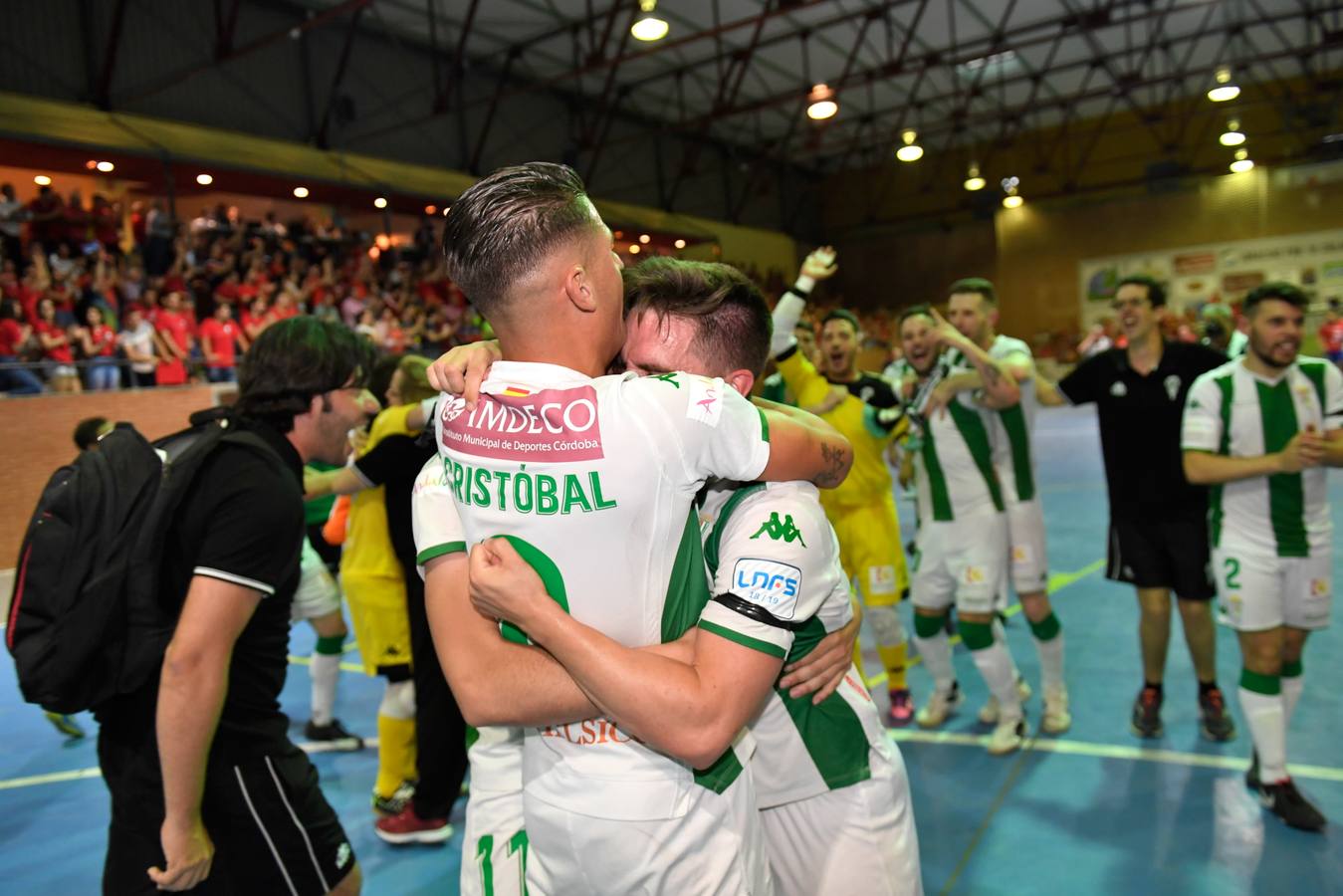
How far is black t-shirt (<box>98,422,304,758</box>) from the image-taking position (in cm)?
195

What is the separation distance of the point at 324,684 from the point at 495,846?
405cm

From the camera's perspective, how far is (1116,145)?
2944 centimetres

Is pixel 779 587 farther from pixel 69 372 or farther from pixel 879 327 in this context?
pixel 879 327

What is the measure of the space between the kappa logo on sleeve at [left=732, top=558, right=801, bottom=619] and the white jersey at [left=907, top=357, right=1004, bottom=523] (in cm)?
383

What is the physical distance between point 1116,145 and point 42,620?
110 ft

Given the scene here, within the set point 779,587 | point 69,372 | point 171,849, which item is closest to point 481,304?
point 779,587

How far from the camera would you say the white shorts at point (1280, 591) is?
3.85m

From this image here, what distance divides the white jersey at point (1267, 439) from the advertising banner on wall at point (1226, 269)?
2461cm

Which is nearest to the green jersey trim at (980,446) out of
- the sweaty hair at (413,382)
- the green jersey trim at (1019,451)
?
the green jersey trim at (1019,451)

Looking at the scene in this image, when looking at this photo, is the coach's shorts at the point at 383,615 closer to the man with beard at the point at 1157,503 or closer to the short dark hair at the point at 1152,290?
the man with beard at the point at 1157,503

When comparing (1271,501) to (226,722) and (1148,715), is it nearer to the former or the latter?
(1148,715)

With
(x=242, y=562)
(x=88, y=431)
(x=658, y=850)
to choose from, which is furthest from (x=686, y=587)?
(x=88, y=431)

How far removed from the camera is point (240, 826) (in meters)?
2.06

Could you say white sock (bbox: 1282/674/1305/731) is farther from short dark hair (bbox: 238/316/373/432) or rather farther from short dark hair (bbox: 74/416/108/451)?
short dark hair (bbox: 74/416/108/451)
